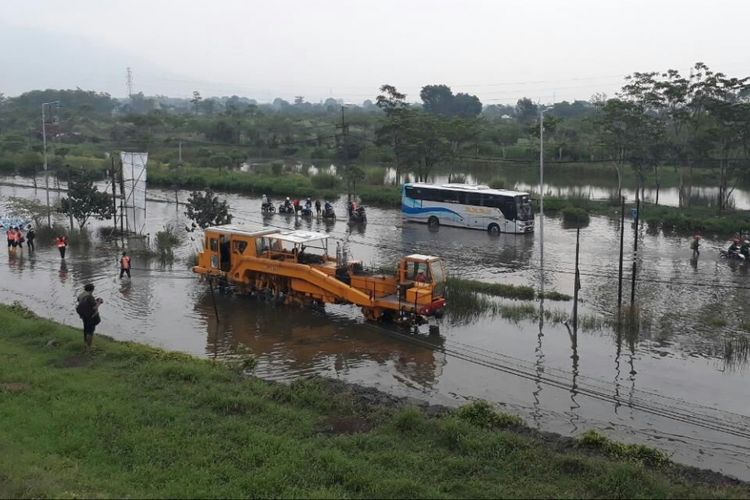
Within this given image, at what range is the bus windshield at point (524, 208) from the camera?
35.5 meters

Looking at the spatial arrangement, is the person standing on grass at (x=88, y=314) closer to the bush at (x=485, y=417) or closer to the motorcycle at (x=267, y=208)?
the bush at (x=485, y=417)

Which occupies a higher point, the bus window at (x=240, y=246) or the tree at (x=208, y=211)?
the tree at (x=208, y=211)

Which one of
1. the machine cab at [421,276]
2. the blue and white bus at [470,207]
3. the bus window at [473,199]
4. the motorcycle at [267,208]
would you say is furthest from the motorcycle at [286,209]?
the machine cab at [421,276]

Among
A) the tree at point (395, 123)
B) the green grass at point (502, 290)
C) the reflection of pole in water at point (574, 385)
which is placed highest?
the tree at point (395, 123)

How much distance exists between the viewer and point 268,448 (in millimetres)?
10312

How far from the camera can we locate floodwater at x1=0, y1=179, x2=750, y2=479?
1377cm

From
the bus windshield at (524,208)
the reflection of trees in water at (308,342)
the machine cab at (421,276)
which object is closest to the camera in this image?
the reflection of trees in water at (308,342)

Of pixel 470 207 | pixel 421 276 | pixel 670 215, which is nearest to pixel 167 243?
pixel 421 276

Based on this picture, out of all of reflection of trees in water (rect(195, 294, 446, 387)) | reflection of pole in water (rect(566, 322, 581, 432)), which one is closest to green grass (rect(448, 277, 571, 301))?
reflection of pole in water (rect(566, 322, 581, 432))

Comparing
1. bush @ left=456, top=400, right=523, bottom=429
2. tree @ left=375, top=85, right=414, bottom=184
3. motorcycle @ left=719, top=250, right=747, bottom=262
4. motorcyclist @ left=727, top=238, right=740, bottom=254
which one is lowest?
bush @ left=456, top=400, right=523, bottom=429

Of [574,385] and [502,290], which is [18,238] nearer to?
[502,290]

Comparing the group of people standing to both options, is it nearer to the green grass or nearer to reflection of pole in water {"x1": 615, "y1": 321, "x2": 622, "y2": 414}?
the green grass

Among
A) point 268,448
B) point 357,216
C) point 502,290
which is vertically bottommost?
point 268,448

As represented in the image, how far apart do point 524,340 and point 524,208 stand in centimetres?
1806
